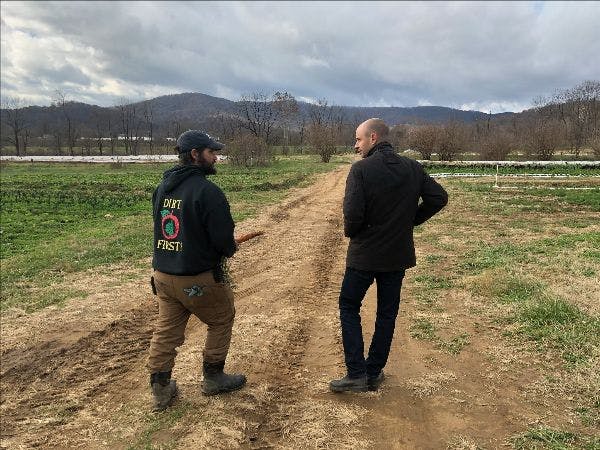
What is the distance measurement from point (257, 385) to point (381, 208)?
6.23ft

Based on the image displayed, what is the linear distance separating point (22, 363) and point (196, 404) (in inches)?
95.4

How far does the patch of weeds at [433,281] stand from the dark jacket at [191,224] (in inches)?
154

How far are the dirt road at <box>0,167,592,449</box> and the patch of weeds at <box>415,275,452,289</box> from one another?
1.00ft

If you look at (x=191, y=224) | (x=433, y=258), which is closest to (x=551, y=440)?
(x=191, y=224)

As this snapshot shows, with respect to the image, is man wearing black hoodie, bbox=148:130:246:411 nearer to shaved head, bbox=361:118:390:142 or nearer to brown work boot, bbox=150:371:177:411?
brown work boot, bbox=150:371:177:411

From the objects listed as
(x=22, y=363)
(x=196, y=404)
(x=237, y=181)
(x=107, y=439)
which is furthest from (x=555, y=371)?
(x=237, y=181)

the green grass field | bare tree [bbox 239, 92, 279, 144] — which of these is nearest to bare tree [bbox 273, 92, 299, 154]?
bare tree [bbox 239, 92, 279, 144]

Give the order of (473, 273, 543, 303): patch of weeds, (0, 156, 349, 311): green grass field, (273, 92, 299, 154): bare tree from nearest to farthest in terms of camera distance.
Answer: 1. (473, 273, 543, 303): patch of weeds
2. (0, 156, 349, 311): green grass field
3. (273, 92, 299, 154): bare tree

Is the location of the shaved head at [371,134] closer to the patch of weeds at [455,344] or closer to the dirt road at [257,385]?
the dirt road at [257,385]

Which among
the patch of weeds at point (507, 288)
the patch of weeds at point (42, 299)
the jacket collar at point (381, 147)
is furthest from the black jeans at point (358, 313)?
the patch of weeds at point (42, 299)

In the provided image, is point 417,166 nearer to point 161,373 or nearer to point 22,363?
point 161,373

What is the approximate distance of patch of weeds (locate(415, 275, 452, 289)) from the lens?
6625 mm

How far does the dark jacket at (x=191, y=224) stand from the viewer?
3.51m

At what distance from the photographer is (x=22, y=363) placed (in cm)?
502
